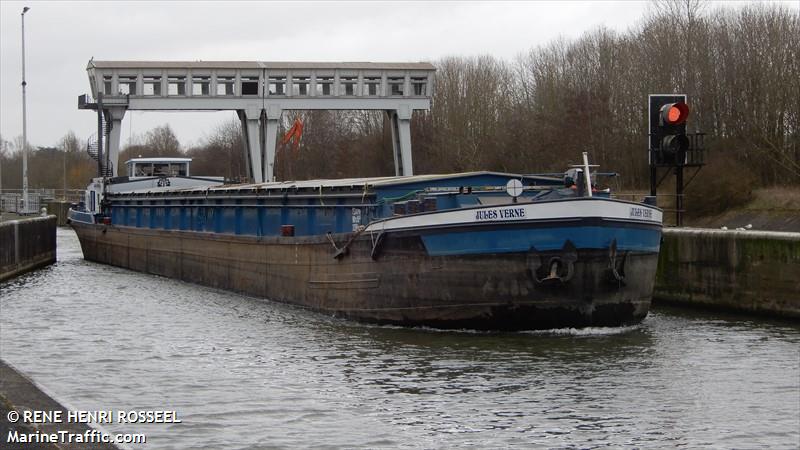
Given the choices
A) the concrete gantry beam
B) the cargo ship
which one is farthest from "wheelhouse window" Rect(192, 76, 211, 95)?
the cargo ship

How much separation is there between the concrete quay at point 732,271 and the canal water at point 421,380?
55 centimetres

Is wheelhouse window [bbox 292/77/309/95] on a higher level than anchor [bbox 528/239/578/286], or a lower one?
higher

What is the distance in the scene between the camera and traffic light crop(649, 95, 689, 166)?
2129cm

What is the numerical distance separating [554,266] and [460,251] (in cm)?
153

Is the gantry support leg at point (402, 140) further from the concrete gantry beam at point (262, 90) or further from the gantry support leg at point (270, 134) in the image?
the gantry support leg at point (270, 134)

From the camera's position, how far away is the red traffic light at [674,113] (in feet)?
69.4

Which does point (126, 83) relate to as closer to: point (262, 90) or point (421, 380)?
point (262, 90)

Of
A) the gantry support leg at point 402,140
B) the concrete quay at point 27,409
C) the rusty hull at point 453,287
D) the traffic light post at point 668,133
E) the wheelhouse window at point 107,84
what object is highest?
the wheelhouse window at point 107,84

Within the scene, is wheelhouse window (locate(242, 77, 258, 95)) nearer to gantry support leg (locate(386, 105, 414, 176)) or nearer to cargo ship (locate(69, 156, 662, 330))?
gantry support leg (locate(386, 105, 414, 176))

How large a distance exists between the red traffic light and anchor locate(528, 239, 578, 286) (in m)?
6.17

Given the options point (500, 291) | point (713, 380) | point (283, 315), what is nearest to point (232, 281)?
point (283, 315)

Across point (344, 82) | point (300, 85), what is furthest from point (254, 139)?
point (344, 82)

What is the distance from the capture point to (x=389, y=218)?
1808cm

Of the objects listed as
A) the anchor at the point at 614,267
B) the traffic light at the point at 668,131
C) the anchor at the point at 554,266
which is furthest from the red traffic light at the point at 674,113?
the anchor at the point at 554,266
